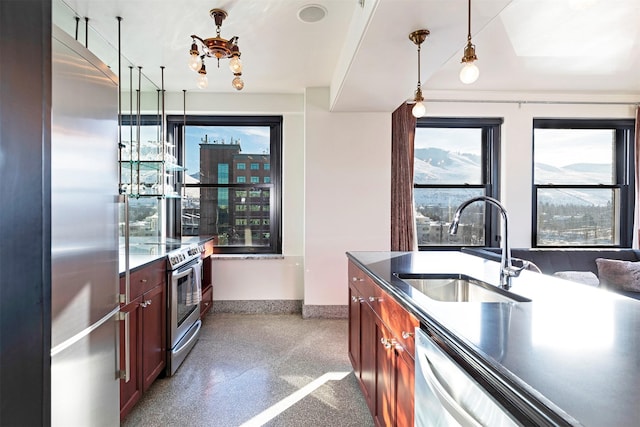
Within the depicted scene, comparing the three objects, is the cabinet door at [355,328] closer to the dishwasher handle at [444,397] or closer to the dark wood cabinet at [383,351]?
the dark wood cabinet at [383,351]

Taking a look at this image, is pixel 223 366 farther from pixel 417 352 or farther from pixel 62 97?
pixel 62 97

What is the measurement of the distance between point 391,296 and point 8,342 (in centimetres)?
130

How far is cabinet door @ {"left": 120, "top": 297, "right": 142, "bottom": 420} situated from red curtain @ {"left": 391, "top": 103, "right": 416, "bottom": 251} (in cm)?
277

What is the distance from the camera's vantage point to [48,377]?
1.67ft

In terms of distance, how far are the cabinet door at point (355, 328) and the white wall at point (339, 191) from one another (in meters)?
1.33

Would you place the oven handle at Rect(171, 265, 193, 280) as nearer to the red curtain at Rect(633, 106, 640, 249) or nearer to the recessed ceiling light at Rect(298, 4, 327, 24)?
the recessed ceiling light at Rect(298, 4, 327, 24)

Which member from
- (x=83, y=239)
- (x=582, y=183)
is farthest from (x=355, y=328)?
(x=582, y=183)

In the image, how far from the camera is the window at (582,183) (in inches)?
168

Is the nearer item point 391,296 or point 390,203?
point 391,296

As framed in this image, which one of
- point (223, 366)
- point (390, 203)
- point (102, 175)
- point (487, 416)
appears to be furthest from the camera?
point (390, 203)

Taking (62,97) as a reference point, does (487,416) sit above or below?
below

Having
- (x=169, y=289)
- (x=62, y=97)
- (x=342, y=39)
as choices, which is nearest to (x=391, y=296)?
(x=62, y=97)

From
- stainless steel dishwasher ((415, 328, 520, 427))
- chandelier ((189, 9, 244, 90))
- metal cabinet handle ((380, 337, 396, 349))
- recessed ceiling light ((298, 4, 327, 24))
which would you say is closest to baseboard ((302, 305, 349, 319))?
metal cabinet handle ((380, 337, 396, 349))

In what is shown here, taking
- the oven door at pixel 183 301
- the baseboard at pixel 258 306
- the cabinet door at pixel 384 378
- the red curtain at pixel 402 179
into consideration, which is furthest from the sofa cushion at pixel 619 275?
the oven door at pixel 183 301
